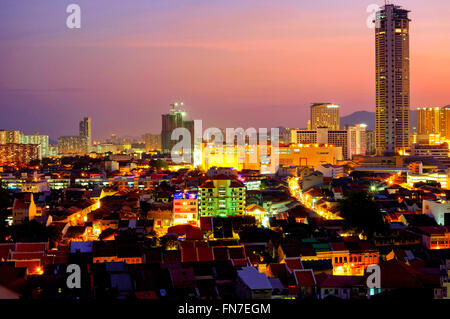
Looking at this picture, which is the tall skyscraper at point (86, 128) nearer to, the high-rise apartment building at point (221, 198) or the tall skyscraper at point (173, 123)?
the tall skyscraper at point (173, 123)

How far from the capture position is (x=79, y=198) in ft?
36.1

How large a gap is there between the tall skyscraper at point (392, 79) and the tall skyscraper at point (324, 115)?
12.0 meters

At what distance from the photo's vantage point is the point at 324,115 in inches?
1405

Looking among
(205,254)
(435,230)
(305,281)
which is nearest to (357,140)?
(435,230)

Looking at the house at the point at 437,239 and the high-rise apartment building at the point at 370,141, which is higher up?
the high-rise apartment building at the point at 370,141

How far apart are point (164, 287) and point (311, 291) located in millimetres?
1307

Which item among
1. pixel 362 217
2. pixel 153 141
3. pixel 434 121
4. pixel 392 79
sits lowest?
pixel 362 217

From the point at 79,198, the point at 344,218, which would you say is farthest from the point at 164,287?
the point at 79,198

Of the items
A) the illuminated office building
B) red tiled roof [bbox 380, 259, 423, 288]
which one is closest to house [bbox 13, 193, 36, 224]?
the illuminated office building

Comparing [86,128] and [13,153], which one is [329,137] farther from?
[86,128]

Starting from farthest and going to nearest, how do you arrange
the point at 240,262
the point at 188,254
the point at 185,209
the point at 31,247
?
the point at 185,209
the point at 31,247
the point at 188,254
the point at 240,262

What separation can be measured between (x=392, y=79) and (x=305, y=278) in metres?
19.8

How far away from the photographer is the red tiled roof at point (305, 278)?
181 inches

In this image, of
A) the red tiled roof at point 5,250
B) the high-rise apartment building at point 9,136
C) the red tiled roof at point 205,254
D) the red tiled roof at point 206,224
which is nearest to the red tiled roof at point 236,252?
the red tiled roof at point 205,254
